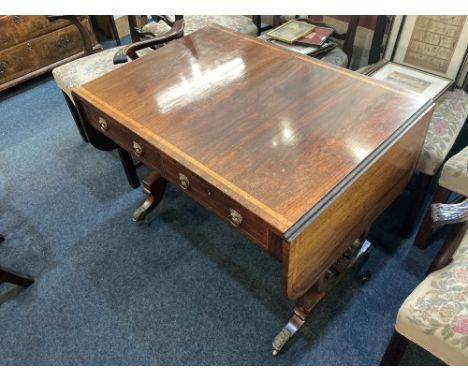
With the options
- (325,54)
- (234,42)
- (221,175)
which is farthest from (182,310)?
(325,54)

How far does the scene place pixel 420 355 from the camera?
1167 mm

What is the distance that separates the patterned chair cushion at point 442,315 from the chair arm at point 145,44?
1.22 metres

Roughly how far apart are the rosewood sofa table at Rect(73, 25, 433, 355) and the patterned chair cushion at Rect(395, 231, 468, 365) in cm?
22

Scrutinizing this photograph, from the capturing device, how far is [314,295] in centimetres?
122

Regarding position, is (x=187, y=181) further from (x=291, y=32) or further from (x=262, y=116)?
(x=291, y=32)

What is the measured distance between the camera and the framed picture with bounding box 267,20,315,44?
1.70 meters

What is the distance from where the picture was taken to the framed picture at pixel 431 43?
1422mm

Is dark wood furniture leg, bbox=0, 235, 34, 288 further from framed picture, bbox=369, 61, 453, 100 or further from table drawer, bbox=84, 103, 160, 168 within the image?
framed picture, bbox=369, 61, 453, 100

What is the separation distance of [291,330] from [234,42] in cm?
99

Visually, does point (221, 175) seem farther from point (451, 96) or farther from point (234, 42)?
point (451, 96)

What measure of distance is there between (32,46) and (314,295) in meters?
2.20

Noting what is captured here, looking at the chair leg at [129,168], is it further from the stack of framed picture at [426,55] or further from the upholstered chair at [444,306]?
the upholstered chair at [444,306]

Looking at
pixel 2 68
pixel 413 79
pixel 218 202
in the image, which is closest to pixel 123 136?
pixel 218 202

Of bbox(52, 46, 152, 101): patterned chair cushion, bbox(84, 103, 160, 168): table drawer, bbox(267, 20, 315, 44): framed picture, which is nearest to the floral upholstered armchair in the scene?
bbox(267, 20, 315, 44): framed picture
